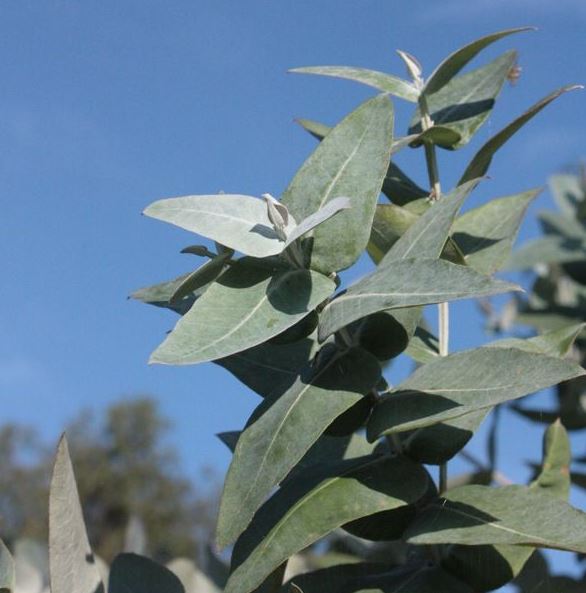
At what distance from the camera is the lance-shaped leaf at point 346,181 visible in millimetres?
1172

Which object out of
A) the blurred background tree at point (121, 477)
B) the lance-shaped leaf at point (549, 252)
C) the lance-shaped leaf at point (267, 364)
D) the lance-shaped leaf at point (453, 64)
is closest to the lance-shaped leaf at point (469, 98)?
the lance-shaped leaf at point (453, 64)

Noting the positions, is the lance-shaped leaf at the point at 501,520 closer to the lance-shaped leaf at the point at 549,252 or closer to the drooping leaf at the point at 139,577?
the drooping leaf at the point at 139,577

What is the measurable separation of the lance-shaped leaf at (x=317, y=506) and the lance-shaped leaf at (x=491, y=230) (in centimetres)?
39

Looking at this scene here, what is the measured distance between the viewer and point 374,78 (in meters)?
1.49

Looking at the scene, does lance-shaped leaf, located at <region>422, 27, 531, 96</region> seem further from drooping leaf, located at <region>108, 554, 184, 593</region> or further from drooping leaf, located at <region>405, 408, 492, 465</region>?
drooping leaf, located at <region>108, 554, 184, 593</region>

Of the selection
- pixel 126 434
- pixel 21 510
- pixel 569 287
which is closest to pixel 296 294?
pixel 569 287

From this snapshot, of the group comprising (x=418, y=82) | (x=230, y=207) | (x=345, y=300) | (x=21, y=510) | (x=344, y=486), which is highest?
(x=418, y=82)

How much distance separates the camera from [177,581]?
1.34 metres

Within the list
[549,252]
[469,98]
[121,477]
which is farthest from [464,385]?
[121,477]

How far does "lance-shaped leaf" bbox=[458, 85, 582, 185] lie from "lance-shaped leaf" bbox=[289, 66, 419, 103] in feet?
0.53

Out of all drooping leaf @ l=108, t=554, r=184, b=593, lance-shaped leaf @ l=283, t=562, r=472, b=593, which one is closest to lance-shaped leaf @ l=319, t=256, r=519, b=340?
lance-shaped leaf @ l=283, t=562, r=472, b=593

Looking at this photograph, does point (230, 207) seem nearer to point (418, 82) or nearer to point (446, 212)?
point (446, 212)

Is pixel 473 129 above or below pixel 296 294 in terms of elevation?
above

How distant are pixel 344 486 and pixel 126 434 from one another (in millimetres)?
29875
